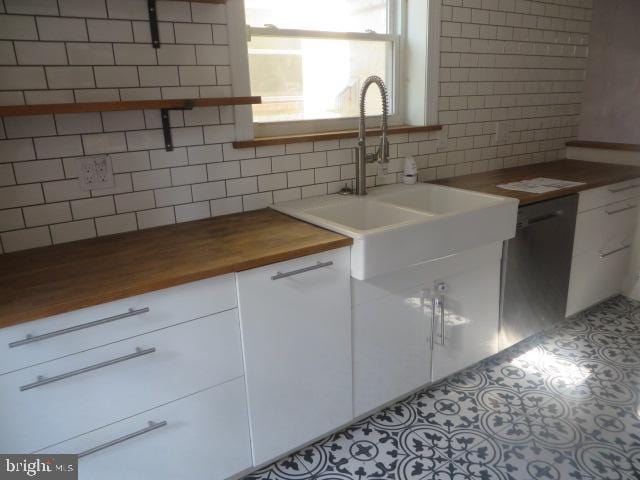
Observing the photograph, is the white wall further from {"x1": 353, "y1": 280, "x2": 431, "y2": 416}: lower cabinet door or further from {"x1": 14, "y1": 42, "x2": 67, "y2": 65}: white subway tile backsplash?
{"x1": 14, "y1": 42, "x2": 67, "y2": 65}: white subway tile backsplash

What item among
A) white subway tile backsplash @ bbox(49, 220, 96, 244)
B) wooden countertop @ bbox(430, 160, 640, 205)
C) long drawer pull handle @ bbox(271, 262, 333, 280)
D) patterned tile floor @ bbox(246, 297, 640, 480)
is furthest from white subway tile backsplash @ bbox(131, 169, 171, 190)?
wooden countertop @ bbox(430, 160, 640, 205)

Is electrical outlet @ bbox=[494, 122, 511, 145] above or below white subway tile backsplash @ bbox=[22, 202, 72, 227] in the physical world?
above

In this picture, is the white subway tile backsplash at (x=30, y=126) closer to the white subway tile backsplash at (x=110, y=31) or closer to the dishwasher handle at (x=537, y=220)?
the white subway tile backsplash at (x=110, y=31)

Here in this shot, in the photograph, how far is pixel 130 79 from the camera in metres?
1.68

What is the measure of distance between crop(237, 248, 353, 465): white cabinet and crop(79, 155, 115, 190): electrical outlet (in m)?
0.68

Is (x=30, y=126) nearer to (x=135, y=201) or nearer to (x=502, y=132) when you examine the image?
(x=135, y=201)

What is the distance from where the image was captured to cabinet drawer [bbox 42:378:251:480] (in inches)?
52.6

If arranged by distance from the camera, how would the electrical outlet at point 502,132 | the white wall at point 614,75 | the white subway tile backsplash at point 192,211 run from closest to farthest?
the white subway tile backsplash at point 192,211, the electrical outlet at point 502,132, the white wall at point 614,75

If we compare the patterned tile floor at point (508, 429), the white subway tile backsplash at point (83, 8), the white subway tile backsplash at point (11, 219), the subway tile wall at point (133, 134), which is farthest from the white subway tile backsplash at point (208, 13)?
the patterned tile floor at point (508, 429)

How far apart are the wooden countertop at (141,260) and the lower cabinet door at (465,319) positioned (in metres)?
0.68

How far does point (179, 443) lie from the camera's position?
147 cm

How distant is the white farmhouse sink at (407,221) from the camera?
1.64 meters

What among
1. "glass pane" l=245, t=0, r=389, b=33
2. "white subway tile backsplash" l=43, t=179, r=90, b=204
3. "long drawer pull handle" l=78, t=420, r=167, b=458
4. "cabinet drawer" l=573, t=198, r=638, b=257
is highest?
"glass pane" l=245, t=0, r=389, b=33

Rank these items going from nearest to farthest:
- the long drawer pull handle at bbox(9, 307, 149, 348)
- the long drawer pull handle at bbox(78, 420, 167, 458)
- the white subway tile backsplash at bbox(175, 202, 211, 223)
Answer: the long drawer pull handle at bbox(9, 307, 149, 348), the long drawer pull handle at bbox(78, 420, 167, 458), the white subway tile backsplash at bbox(175, 202, 211, 223)
